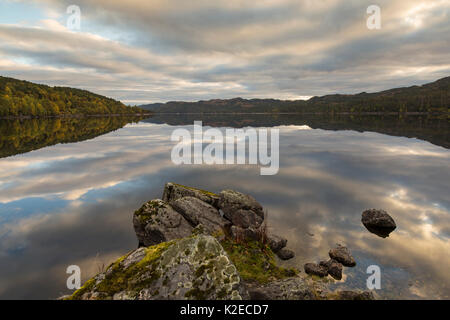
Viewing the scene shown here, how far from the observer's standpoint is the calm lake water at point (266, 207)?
35.1 ft

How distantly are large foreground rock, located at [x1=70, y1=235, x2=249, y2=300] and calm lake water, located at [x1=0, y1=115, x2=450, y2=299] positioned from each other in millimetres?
4392

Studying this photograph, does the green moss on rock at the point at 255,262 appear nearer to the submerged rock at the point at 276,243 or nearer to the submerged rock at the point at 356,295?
the submerged rock at the point at 276,243

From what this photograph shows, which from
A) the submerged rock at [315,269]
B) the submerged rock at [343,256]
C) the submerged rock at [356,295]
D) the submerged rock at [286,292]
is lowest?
→ the submerged rock at [315,269]

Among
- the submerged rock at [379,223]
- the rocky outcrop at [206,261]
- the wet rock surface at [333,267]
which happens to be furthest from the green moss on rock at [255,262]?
the submerged rock at [379,223]

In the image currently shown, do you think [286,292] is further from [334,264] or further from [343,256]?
[343,256]

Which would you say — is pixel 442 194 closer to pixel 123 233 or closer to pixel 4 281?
pixel 123 233

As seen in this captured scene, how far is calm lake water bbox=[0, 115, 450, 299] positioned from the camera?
10.7m

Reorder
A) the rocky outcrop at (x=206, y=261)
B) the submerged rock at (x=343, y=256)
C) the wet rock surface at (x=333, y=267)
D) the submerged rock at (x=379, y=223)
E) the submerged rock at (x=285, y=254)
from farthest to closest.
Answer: the submerged rock at (x=379, y=223), the submerged rock at (x=285, y=254), the submerged rock at (x=343, y=256), the wet rock surface at (x=333, y=267), the rocky outcrop at (x=206, y=261)

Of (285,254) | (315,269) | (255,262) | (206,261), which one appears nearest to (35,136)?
(255,262)

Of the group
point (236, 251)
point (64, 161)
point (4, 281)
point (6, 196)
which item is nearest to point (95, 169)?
point (64, 161)

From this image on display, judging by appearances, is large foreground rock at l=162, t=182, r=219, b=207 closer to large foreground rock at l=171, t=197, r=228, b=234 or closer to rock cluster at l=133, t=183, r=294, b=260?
rock cluster at l=133, t=183, r=294, b=260

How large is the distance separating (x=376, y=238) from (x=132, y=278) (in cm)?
1324

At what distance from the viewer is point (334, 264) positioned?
1080cm

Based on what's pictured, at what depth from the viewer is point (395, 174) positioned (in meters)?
27.7
